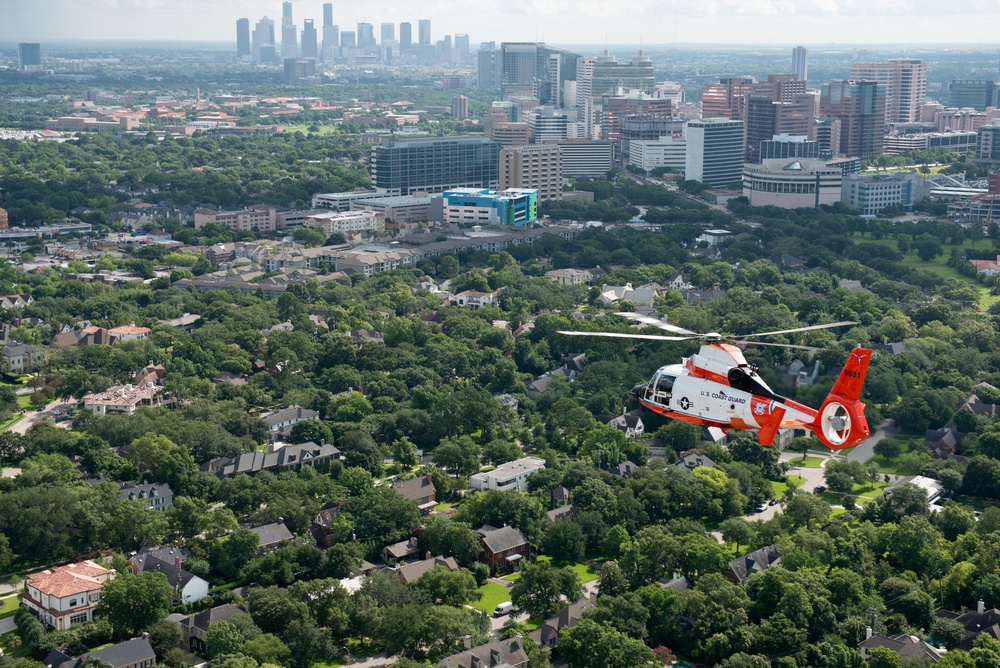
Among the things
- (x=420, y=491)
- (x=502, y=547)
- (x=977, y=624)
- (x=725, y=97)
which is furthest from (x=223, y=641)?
(x=725, y=97)

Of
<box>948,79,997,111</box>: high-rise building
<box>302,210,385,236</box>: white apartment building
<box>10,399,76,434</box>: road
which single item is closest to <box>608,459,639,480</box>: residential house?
<box>10,399,76,434</box>: road

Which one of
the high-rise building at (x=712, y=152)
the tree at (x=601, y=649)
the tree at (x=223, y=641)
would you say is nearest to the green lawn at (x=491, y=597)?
the tree at (x=601, y=649)

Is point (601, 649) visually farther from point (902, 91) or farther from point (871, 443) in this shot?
point (902, 91)

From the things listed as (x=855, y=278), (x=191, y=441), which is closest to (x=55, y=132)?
(x=855, y=278)

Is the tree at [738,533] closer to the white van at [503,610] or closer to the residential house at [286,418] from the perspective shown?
the white van at [503,610]

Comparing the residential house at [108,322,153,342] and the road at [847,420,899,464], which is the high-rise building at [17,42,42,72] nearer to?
the residential house at [108,322,153,342]
